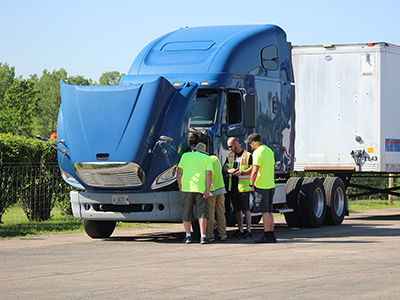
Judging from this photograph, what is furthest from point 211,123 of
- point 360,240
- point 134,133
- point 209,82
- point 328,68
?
point 328,68

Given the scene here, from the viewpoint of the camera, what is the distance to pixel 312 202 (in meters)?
15.0

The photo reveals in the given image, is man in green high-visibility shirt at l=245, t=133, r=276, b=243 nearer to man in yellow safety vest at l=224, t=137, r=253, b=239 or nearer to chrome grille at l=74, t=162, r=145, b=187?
man in yellow safety vest at l=224, t=137, r=253, b=239

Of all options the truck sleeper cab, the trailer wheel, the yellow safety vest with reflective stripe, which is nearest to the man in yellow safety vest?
the yellow safety vest with reflective stripe

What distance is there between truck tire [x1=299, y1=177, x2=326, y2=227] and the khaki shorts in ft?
12.4

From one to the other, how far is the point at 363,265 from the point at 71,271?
12.7ft

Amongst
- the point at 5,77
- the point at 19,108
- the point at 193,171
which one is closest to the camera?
the point at 193,171

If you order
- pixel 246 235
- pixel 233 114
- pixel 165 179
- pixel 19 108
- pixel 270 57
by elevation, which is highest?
pixel 19 108

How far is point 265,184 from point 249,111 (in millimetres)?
1564

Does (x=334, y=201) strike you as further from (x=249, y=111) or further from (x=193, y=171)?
(x=193, y=171)

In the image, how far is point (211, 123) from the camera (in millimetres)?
12258

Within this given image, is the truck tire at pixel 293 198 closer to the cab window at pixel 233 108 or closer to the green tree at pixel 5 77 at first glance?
the cab window at pixel 233 108

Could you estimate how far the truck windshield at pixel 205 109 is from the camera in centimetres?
1230

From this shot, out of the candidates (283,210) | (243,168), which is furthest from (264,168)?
(283,210)

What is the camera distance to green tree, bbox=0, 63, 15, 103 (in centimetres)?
10306
